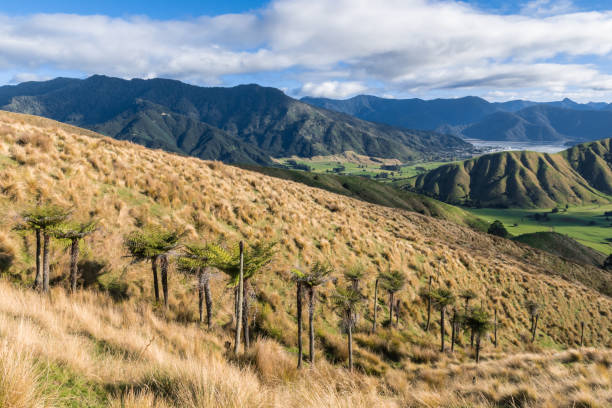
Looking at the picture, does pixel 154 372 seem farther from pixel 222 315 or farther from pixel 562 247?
pixel 562 247

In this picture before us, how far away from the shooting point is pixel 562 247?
4048 inches

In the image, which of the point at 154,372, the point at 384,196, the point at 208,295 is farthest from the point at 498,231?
the point at 154,372

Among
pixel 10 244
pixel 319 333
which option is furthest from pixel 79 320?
pixel 319 333

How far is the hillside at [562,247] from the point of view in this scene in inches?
3967

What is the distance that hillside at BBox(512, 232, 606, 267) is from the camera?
3967 inches

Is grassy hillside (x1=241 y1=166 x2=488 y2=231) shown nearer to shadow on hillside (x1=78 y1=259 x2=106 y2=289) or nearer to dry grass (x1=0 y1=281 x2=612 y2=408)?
shadow on hillside (x1=78 y1=259 x2=106 y2=289)

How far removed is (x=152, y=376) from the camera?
4.91 meters

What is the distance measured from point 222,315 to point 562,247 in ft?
433

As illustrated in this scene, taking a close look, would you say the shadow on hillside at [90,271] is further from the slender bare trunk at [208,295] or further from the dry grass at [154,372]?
the slender bare trunk at [208,295]

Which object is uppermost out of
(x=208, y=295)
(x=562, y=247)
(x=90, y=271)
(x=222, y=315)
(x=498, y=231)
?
(x=90, y=271)

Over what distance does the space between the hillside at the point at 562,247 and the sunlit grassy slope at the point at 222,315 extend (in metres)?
83.0

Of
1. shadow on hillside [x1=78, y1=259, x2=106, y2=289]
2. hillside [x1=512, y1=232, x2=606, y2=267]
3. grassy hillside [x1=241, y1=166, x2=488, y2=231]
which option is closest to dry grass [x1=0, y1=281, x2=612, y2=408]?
shadow on hillside [x1=78, y1=259, x2=106, y2=289]

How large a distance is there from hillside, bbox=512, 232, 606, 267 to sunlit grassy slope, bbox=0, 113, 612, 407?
83025 mm

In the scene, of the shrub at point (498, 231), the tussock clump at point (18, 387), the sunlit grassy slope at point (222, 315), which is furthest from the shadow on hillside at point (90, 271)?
the shrub at point (498, 231)
